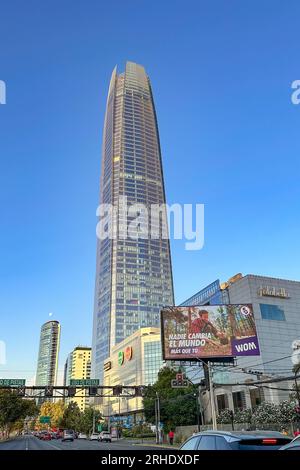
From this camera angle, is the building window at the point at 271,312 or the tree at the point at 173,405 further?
the building window at the point at 271,312

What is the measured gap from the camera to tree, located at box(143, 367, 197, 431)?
60031 mm

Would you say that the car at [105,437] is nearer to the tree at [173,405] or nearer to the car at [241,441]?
the tree at [173,405]

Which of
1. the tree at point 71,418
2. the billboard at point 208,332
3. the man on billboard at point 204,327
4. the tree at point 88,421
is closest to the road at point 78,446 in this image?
the billboard at point 208,332

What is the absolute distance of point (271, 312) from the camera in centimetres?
8325

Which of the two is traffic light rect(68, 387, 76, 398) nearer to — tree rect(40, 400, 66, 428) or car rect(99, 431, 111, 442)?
car rect(99, 431, 111, 442)

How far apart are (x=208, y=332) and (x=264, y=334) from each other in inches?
1400

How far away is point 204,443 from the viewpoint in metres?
7.17

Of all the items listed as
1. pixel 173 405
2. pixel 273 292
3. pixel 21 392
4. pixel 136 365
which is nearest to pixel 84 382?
pixel 21 392

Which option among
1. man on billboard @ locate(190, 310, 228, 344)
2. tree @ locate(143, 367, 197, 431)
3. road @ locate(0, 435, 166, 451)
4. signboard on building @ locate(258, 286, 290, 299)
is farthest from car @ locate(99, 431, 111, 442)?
signboard on building @ locate(258, 286, 290, 299)

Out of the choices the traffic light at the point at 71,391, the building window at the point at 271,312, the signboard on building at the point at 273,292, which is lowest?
the traffic light at the point at 71,391

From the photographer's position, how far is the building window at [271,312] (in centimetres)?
8221

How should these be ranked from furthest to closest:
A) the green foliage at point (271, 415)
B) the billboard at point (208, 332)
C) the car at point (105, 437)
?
the car at point (105, 437), the green foliage at point (271, 415), the billboard at point (208, 332)

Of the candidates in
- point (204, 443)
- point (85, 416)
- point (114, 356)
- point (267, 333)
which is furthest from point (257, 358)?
point (114, 356)
